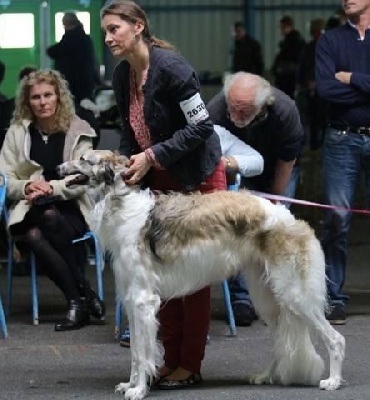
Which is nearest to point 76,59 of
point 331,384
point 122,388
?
point 122,388

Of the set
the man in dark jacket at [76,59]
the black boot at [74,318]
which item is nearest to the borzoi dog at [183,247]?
the black boot at [74,318]

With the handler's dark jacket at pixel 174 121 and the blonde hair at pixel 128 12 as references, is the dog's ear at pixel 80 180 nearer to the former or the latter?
the handler's dark jacket at pixel 174 121

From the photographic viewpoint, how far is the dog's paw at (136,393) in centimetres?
686

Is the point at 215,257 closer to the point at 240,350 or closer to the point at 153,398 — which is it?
the point at 153,398

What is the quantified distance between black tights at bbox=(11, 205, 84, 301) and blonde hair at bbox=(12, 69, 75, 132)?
610mm

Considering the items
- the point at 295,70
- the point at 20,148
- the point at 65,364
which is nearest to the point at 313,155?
the point at 295,70

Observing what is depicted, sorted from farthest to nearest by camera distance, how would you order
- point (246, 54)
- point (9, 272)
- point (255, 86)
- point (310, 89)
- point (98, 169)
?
point (246, 54)
point (310, 89)
point (9, 272)
point (255, 86)
point (98, 169)

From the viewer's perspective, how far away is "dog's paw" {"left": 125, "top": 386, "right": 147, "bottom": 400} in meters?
6.86

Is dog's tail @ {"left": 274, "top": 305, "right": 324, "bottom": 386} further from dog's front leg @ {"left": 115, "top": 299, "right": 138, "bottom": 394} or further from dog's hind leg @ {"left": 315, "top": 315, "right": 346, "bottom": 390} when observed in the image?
Answer: dog's front leg @ {"left": 115, "top": 299, "right": 138, "bottom": 394}

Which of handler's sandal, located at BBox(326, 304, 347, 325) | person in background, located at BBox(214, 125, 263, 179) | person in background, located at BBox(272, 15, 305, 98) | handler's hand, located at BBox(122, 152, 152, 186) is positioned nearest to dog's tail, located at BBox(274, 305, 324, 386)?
handler's hand, located at BBox(122, 152, 152, 186)

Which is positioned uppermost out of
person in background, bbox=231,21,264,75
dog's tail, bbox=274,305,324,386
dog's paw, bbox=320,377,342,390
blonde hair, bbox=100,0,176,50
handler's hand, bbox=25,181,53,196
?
blonde hair, bbox=100,0,176,50

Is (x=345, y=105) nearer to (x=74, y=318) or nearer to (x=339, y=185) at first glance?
(x=339, y=185)

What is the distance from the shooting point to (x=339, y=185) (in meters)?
8.90

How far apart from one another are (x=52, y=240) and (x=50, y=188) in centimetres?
35
